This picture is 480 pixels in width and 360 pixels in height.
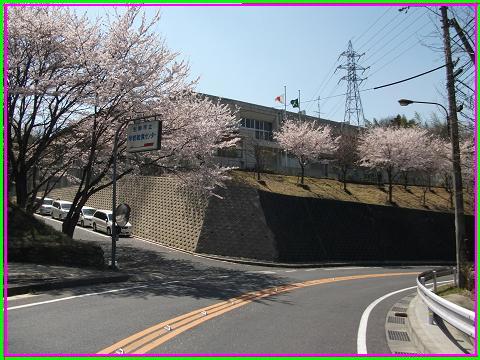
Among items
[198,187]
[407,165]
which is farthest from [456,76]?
[407,165]

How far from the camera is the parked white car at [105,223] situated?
32.7 metres

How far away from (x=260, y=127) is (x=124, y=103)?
117ft

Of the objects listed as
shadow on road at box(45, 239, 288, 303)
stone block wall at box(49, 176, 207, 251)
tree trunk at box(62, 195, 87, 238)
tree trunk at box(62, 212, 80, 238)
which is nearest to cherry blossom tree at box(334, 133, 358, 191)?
stone block wall at box(49, 176, 207, 251)

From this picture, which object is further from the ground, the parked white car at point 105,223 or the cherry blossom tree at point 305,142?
the cherry blossom tree at point 305,142

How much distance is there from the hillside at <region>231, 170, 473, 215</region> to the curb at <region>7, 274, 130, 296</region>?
22.1 meters

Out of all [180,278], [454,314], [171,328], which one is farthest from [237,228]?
[454,314]

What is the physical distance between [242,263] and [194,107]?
31.3 feet

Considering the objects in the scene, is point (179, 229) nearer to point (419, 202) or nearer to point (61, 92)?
point (61, 92)

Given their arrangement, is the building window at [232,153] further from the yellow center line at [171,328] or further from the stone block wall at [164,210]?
the yellow center line at [171,328]

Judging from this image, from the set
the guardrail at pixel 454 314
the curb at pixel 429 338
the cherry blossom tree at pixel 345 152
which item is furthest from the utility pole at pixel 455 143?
the cherry blossom tree at pixel 345 152

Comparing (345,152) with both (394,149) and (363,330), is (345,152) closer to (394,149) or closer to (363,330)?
(394,149)

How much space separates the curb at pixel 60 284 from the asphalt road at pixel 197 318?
397mm

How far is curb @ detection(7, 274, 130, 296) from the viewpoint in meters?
10.9

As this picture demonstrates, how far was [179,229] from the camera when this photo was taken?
3027cm
